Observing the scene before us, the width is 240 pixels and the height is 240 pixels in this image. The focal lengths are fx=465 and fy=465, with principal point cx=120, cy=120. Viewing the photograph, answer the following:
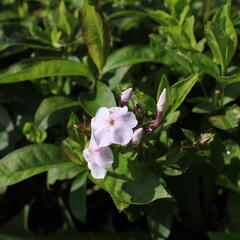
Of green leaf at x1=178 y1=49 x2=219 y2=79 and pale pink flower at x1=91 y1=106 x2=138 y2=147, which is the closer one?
pale pink flower at x1=91 y1=106 x2=138 y2=147

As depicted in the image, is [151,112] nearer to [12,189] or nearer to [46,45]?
[46,45]

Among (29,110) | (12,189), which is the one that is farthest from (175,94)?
(12,189)

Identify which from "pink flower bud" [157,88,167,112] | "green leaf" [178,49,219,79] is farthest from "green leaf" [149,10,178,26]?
"pink flower bud" [157,88,167,112]

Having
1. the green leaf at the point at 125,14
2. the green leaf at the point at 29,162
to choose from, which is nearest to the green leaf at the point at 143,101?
the green leaf at the point at 29,162

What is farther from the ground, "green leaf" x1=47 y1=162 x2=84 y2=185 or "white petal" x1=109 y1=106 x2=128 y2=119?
"white petal" x1=109 y1=106 x2=128 y2=119

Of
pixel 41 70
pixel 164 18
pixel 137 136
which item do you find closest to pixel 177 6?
pixel 164 18

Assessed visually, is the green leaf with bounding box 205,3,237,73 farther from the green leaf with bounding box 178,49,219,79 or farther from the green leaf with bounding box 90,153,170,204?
the green leaf with bounding box 90,153,170,204

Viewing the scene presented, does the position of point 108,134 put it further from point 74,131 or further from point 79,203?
point 79,203

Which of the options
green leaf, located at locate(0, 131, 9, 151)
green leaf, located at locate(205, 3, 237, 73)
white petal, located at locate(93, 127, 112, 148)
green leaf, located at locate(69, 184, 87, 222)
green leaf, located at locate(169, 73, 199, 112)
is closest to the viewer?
white petal, located at locate(93, 127, 112, 148)
